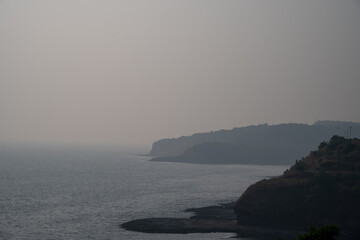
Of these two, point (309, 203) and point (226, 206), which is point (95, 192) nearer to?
point (226, 206)

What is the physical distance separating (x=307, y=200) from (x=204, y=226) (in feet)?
82.1

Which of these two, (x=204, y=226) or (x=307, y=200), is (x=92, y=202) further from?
(x=307, y=200)

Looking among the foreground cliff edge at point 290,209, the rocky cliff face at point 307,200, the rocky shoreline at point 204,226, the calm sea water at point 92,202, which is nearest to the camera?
the calm sea water at point 92,202

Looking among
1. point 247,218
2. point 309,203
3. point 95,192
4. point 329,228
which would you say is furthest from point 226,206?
point 329,228

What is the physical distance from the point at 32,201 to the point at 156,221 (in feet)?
130

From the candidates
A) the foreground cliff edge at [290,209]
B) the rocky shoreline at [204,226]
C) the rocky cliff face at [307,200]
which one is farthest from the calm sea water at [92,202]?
the rocky cliff face at [307,200]

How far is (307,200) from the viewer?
3856 inches

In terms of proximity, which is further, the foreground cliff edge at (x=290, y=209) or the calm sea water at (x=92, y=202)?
the foreground cliff edge at (x=290, y=209)

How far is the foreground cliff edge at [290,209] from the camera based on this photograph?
86.5 m

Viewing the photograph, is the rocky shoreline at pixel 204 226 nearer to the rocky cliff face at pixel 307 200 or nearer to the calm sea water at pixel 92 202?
the calm sea water at pixel 92 202

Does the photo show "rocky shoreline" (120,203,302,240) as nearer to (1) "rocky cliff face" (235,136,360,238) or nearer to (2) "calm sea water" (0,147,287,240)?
(2) "calm sea water" (0,147,287,240)

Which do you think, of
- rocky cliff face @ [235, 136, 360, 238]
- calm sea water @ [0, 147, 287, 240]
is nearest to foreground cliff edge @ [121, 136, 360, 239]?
rocky cliff face @ [235, 136, 360, 238]

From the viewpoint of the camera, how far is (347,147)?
11825cm

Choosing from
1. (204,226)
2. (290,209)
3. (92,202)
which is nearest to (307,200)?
(290,209)
